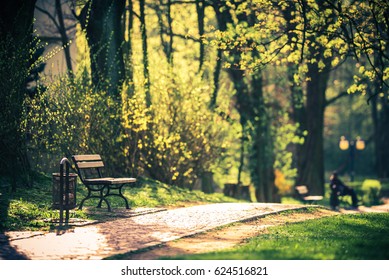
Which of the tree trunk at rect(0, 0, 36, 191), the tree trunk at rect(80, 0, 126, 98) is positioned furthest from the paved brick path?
the tree trunk at rect(80, 0, 126, 98)

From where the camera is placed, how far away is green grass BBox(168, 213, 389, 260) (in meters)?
9.66

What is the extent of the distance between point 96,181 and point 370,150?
42669 millimetres

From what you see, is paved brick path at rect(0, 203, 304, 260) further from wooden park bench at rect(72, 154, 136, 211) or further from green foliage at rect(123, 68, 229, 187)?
green foliage at rect(123, 68, 229, 187)

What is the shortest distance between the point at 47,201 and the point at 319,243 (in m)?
6.51

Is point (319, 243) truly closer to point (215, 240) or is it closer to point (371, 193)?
point (215, 240)

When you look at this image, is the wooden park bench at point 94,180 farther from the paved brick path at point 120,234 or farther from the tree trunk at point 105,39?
the tree trunk at point 105,39

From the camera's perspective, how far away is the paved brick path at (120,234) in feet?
33.2

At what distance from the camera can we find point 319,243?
10.9 m

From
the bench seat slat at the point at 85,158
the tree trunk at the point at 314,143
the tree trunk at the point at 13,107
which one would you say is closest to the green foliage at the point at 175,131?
the tree trunk at the point at 13,107

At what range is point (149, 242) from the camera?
10984 mm

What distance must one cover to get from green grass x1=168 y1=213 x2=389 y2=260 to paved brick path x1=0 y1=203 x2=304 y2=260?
47.2 inches
